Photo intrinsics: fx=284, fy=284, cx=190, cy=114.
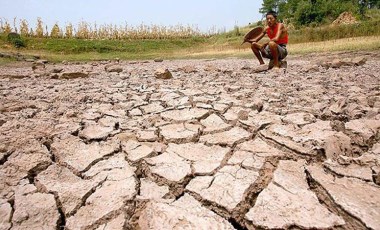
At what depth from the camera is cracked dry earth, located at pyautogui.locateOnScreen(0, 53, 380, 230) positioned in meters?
1.18

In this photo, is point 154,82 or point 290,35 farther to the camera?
point 290,35

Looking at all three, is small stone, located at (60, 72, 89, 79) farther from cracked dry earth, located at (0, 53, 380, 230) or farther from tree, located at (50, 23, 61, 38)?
tree, located at (50, 23, 61, 38)

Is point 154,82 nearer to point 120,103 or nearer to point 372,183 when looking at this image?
point 120,103

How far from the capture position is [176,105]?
2.74 meters

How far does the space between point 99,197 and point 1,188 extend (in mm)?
529

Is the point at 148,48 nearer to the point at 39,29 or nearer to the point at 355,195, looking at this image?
the point at 39,29

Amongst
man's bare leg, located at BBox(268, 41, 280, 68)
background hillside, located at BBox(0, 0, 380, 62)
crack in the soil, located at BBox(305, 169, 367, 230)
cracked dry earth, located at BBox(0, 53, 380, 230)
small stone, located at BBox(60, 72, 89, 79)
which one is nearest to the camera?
crack in the soil, located at BBox(305, 169, 367, 230)

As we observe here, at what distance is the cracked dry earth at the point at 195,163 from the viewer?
118 cm

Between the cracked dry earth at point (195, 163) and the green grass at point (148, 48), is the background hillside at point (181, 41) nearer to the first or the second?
the green grass at point (148, 48)

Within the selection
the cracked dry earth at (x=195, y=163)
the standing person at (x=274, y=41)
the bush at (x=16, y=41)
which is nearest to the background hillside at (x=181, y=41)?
the bush at (x=16, y=41)

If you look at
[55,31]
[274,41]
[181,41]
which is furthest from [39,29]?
[274,41]

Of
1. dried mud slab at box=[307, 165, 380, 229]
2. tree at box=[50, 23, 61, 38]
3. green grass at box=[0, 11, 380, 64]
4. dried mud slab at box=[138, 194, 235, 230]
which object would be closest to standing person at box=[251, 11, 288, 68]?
dried mud slab at box=[307, 165, 380, 229]

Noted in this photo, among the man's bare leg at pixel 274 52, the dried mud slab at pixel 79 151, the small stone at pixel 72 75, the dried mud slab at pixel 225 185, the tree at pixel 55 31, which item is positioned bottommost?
the dried mud slab at pixel 225 185

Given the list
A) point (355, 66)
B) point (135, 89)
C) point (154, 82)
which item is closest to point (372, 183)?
point (135, 89)
